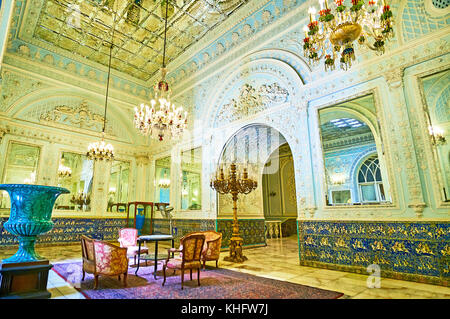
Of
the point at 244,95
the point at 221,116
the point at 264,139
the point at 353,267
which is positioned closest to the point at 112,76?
the point at 221,116

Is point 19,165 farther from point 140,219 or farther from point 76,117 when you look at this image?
point 140,219

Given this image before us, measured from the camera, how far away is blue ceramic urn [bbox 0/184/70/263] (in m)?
3.25

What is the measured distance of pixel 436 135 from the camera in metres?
4.14

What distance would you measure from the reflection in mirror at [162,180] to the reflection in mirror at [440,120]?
8.10m

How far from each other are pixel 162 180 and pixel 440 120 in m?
8.81

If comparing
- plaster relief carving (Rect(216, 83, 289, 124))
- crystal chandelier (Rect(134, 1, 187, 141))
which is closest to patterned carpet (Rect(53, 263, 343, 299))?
crystal chandelier (Rect(134, 1, 187, 141))

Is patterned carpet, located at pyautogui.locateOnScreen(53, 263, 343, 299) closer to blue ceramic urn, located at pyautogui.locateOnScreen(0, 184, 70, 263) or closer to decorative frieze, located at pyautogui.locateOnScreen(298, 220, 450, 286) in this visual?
blue ceramic urn, located at pyautogui.locateOnScreen(0, 184, 70, 263)

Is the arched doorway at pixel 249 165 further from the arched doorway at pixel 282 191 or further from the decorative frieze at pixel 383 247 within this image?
the arched doorway at pixel 282 191

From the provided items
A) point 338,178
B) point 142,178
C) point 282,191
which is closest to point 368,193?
point 338,178

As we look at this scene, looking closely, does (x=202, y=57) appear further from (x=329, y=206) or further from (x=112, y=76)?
(x=329, y=206)

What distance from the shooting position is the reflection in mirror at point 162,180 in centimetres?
990

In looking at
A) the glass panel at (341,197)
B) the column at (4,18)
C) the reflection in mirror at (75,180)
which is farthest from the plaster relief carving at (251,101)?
the reflection in mirror at (75,180)

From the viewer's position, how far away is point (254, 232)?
27.5ft
